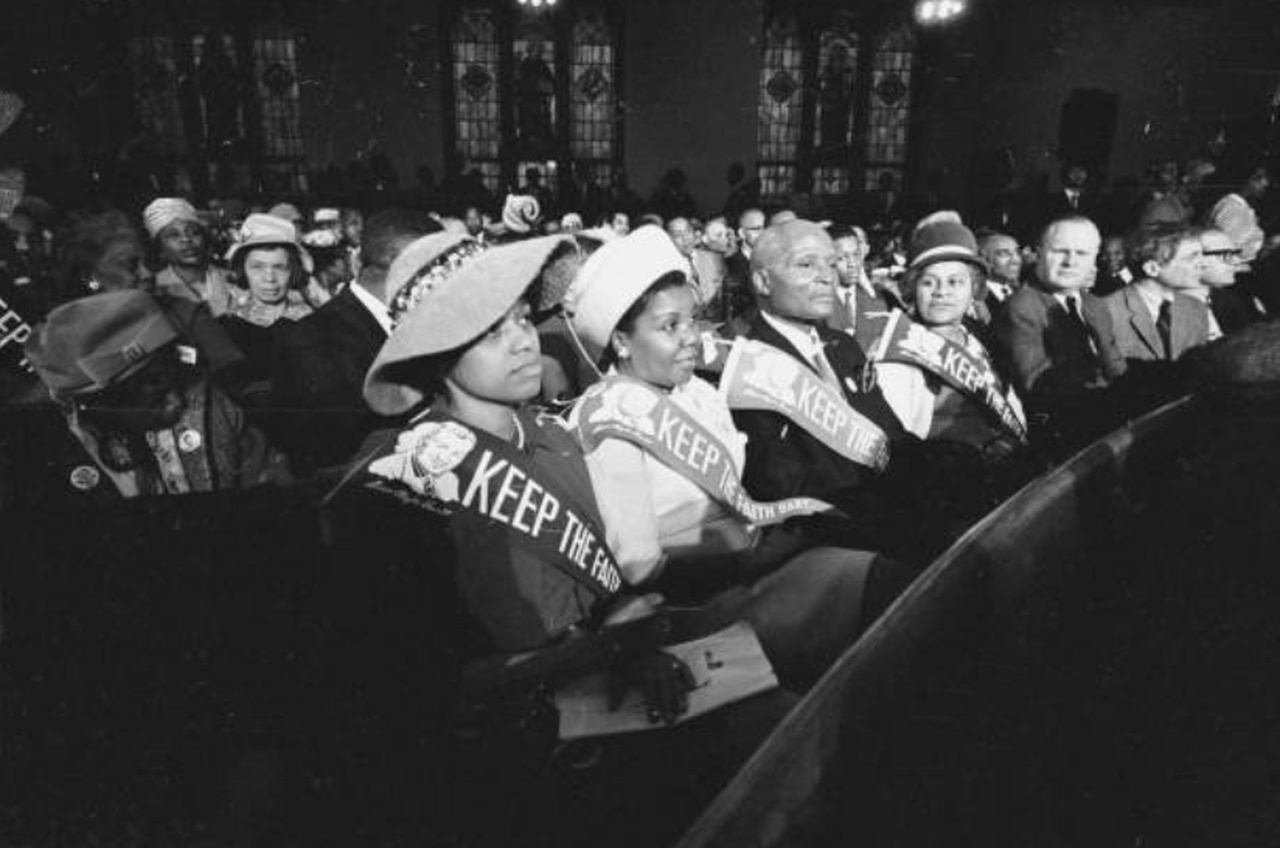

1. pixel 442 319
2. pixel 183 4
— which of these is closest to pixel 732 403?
pixel 442 319

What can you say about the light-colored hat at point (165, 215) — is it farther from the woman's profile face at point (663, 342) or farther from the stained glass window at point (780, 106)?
the stained glass window at point (780, 106)

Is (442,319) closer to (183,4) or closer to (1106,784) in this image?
(1106,784)

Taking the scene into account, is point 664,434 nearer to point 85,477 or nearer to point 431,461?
point 431,461

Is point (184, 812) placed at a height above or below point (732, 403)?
below

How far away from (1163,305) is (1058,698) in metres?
3.50

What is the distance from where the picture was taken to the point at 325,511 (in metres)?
1.76

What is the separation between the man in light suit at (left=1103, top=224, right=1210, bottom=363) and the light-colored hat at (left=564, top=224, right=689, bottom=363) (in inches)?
110

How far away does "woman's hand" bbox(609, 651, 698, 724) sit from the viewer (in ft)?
5.24

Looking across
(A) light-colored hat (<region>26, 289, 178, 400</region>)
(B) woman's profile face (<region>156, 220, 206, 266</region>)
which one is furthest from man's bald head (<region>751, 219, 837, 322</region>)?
(B) woman's profile face (<region>156, 220, 206, 266</region>)

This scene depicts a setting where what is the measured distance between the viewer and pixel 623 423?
7.12 ft

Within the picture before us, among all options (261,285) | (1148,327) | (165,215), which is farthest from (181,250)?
(1148,327)

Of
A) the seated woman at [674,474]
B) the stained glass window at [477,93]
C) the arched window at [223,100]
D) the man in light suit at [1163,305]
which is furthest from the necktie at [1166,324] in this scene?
the arched window at [223,100]

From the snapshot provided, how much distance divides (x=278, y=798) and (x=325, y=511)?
720 millimetres

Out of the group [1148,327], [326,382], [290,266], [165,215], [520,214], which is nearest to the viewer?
[326,382]
